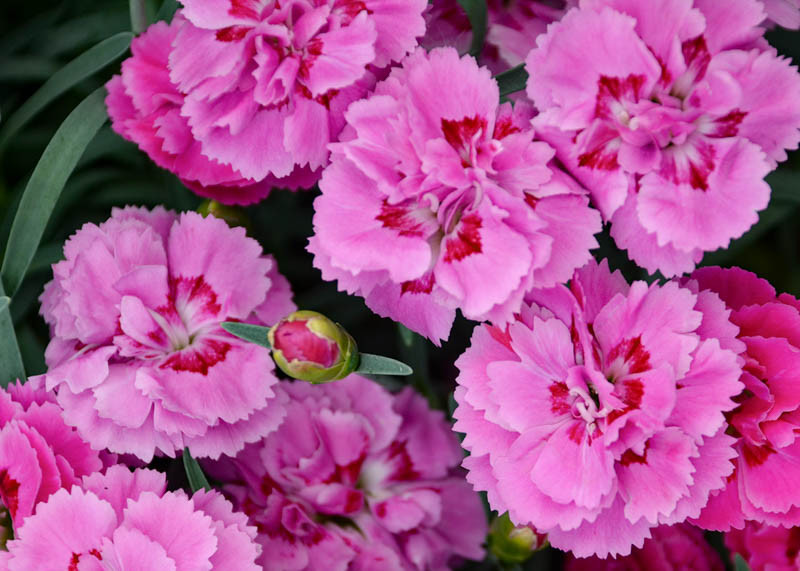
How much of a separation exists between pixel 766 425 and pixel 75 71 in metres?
0.73

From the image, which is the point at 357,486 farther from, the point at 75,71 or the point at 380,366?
the point at 75,71

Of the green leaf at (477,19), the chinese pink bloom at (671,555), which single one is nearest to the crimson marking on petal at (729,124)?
the green leaf at (477,19)

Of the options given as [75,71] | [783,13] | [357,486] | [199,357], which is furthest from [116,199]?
[783,13]

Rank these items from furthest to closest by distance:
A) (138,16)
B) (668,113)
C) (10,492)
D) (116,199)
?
(116,199), (138,16), (10,492), (668,113)

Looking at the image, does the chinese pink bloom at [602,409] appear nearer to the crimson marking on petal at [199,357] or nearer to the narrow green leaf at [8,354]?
the crimson marking on petal at [199,357]

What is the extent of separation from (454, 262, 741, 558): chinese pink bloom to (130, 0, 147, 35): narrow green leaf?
0.47 meters

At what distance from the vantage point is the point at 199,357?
838mm

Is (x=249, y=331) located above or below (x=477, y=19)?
below

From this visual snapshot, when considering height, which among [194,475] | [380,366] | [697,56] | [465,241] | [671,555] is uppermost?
[697,56]

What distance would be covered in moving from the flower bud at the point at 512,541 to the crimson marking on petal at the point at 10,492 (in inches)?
18.3

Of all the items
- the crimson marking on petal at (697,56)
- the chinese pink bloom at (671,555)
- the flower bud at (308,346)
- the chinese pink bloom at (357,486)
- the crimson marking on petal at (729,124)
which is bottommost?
the chinese pink bloom at (671,555)

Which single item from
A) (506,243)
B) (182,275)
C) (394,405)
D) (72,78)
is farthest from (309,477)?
(72,78)

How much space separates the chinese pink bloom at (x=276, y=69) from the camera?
746 mm

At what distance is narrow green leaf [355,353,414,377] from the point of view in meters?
0.75
